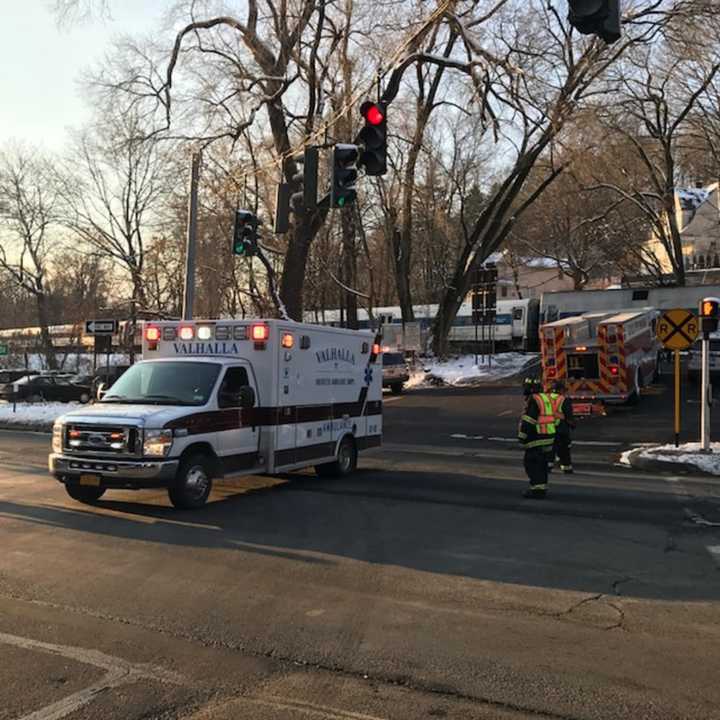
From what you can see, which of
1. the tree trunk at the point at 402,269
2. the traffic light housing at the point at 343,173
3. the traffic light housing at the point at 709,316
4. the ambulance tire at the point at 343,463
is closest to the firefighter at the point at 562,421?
the ambulance tire at the point at 343,463

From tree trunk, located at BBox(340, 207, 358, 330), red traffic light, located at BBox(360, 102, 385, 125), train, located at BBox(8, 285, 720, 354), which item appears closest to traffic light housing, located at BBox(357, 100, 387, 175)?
red traffic light, located at BBox(360, 102, 385, 125)

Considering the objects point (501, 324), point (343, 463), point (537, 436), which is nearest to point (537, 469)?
point (537, 436)

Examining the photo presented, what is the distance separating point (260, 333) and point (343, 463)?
11.0 ft

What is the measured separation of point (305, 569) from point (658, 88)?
4122 cm

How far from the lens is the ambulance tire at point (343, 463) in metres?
14.2

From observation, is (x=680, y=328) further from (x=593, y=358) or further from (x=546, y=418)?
(x=593, y=358)

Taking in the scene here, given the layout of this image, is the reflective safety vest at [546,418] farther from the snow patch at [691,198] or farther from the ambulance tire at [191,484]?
the snow patch at [691,198]

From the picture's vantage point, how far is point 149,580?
700 cm

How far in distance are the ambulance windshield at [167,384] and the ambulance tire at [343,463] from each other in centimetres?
346

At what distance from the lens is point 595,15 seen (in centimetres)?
625

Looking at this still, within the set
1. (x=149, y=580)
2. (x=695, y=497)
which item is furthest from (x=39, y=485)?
(x=695, y=497)

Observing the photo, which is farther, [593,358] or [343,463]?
[593,358]

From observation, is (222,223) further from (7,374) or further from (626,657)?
(626,657)

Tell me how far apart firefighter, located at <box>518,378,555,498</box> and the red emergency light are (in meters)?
5.72
